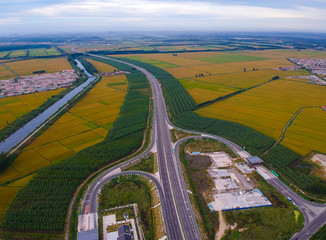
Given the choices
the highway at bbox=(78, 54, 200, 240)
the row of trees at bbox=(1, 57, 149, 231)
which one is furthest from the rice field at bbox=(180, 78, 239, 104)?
the highway at bbox=(78, 54, 200, 240)

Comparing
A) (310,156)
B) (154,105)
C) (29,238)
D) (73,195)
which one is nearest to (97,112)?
(154,105)

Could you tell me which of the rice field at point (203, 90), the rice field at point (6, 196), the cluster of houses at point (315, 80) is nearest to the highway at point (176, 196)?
Answer: the rice field at point (6, 196)

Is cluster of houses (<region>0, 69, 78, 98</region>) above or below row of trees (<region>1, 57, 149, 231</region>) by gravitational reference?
above

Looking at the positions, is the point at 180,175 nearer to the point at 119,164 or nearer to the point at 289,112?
the point at 119,164

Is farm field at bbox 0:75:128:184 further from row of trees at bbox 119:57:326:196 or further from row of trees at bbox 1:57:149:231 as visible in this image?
row of trees at bbox 119:57:326:196

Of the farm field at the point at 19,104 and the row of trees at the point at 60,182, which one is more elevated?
the farm field at the point at 19,104

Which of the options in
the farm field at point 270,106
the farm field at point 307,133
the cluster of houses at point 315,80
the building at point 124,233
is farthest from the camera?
the cluster of houses at point 315,80

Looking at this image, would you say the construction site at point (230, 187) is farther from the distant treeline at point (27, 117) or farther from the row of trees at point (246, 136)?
the distant treeline at point (27, 117)

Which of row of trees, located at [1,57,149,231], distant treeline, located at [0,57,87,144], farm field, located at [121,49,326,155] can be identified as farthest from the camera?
farm field, located at [121,49,326,155]
